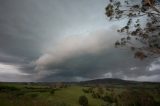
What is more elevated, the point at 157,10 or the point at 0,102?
the point at 157,10

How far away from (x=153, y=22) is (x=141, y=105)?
110435 millimetres

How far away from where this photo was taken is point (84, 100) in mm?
116938

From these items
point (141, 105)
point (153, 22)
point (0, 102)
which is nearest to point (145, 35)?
point (153, 22)

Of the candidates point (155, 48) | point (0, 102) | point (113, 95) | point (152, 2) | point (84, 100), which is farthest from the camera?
point (113, 95)

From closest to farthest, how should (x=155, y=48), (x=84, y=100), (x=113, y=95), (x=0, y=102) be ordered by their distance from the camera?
(x=155, y=48) < (x=0, y=102) < (x=84, y=100) < (x=113, y=95)

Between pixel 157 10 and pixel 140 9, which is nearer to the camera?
pixel 157 10

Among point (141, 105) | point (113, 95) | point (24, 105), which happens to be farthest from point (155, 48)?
point (113, 95)

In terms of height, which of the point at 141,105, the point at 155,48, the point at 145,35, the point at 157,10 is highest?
the point at 157,10

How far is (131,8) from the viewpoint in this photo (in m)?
19.2

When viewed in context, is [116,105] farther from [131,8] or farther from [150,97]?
[131,8]

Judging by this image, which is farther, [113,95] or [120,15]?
[113,95]

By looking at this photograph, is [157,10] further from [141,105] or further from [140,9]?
[141,105]

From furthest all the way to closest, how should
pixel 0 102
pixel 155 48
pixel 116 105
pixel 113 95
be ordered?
pixel 113 95 → pixel 116 105 → pixel 0 102 → pixel 155 48

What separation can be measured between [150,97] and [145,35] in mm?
117199
